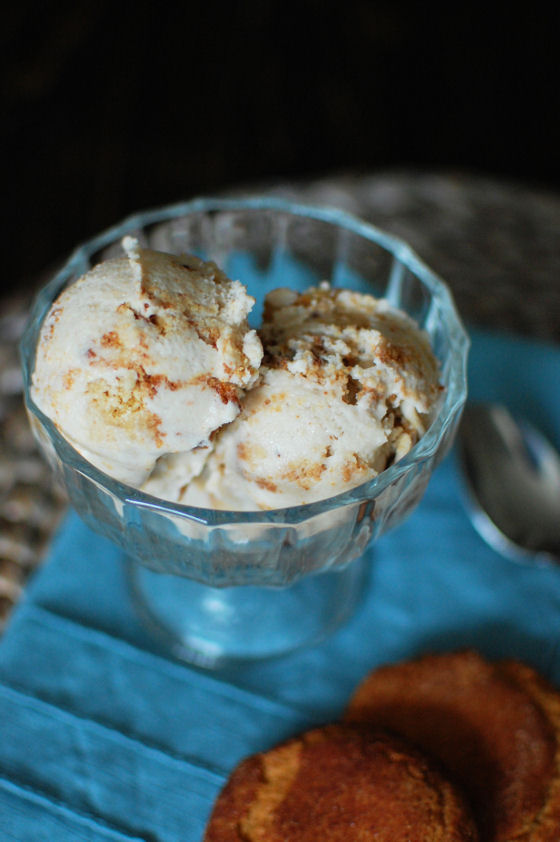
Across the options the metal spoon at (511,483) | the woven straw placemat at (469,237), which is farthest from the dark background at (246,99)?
the metal spoon at (511,483)

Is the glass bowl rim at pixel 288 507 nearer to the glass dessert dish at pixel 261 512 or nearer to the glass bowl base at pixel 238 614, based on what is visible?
the glass dessert dish at pixel 261 512

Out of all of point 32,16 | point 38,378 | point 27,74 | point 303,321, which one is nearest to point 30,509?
point 38,378

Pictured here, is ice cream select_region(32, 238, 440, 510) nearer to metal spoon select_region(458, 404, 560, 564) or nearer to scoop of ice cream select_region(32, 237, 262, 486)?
scoop of ice cream select_region(32, 237, 262, 486)

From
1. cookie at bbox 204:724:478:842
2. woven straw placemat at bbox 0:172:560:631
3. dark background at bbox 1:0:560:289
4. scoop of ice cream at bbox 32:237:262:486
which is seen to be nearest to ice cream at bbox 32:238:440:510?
scoop of ice cream at bbox 32:237:262:486

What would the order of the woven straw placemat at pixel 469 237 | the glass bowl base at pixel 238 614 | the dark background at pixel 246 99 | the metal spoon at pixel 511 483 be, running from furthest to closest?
1. the dark background at pixel 246 99
2. the woven straw placemat at pixel 469 237
3. the metal spoon at pixel 511 483
4. the glass bowl base at pixel 238 614

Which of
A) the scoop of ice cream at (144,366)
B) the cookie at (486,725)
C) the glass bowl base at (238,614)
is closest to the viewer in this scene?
the scoop of ice cream at (144,366)

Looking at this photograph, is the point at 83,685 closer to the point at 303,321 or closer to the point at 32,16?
the point at 303,321

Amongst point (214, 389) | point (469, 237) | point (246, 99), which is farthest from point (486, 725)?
point (246, 99)
